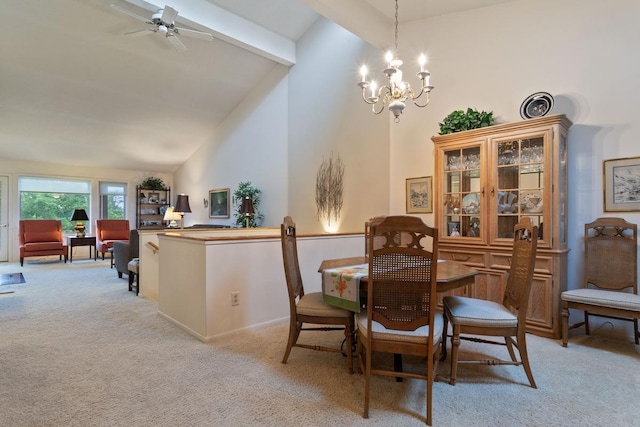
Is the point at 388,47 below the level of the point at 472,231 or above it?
above

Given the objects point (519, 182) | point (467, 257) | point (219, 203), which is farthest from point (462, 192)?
point (219, 203)

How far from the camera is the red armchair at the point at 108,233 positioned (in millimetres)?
7801

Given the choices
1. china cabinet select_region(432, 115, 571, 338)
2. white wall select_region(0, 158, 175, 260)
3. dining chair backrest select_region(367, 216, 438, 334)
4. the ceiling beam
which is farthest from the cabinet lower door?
white wall select_region(0, 158, 175, 260)

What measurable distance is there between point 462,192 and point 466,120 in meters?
0.77

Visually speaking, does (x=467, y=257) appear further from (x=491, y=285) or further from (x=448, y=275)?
(x=448, y=275)

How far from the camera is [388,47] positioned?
4.55 metres

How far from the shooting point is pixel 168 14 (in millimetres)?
3986

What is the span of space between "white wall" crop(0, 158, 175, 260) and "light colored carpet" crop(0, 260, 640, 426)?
19.4ft

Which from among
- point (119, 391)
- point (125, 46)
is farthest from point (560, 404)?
point (125, 46)

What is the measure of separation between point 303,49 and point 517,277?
17.4 feet

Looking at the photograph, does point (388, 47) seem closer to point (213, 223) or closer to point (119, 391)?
point (119, 391)

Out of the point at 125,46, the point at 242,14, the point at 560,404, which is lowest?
the point at 560,404

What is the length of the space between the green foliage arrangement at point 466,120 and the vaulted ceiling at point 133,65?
4.20ft

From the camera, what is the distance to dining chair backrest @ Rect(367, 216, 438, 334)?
68.1 inches
